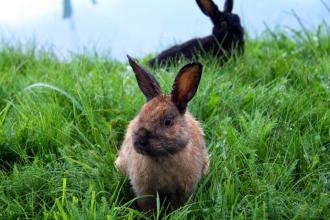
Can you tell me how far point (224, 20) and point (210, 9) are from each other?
0.62 feet

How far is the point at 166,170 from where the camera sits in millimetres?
3295

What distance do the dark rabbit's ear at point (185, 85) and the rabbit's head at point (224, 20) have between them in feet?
8.67

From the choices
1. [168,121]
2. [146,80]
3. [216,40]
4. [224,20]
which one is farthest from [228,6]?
[168,121]

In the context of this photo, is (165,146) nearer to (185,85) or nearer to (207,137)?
(185,85)

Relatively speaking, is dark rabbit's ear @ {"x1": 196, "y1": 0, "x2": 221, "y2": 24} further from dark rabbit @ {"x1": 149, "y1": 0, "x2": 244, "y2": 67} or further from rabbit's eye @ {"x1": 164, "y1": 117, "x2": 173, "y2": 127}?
rabbit's eye @ {"x1": 164, "y1": 117, "x2": 173, "y2": 127}

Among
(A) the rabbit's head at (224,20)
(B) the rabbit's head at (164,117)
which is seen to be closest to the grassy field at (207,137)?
(B) the rabbit's head at (164,117)

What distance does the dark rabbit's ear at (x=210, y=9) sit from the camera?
19.2 ft

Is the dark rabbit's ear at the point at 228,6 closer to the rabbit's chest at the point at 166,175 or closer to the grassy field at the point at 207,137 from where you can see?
the grassy field at the point at 207,137

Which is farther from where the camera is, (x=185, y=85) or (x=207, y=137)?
(x=207, y=137)

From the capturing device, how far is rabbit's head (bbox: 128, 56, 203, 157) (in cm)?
311

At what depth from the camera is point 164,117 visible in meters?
3.20

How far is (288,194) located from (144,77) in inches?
40.1

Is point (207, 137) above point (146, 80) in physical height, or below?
below

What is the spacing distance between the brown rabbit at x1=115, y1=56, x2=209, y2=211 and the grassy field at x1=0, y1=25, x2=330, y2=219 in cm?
11
